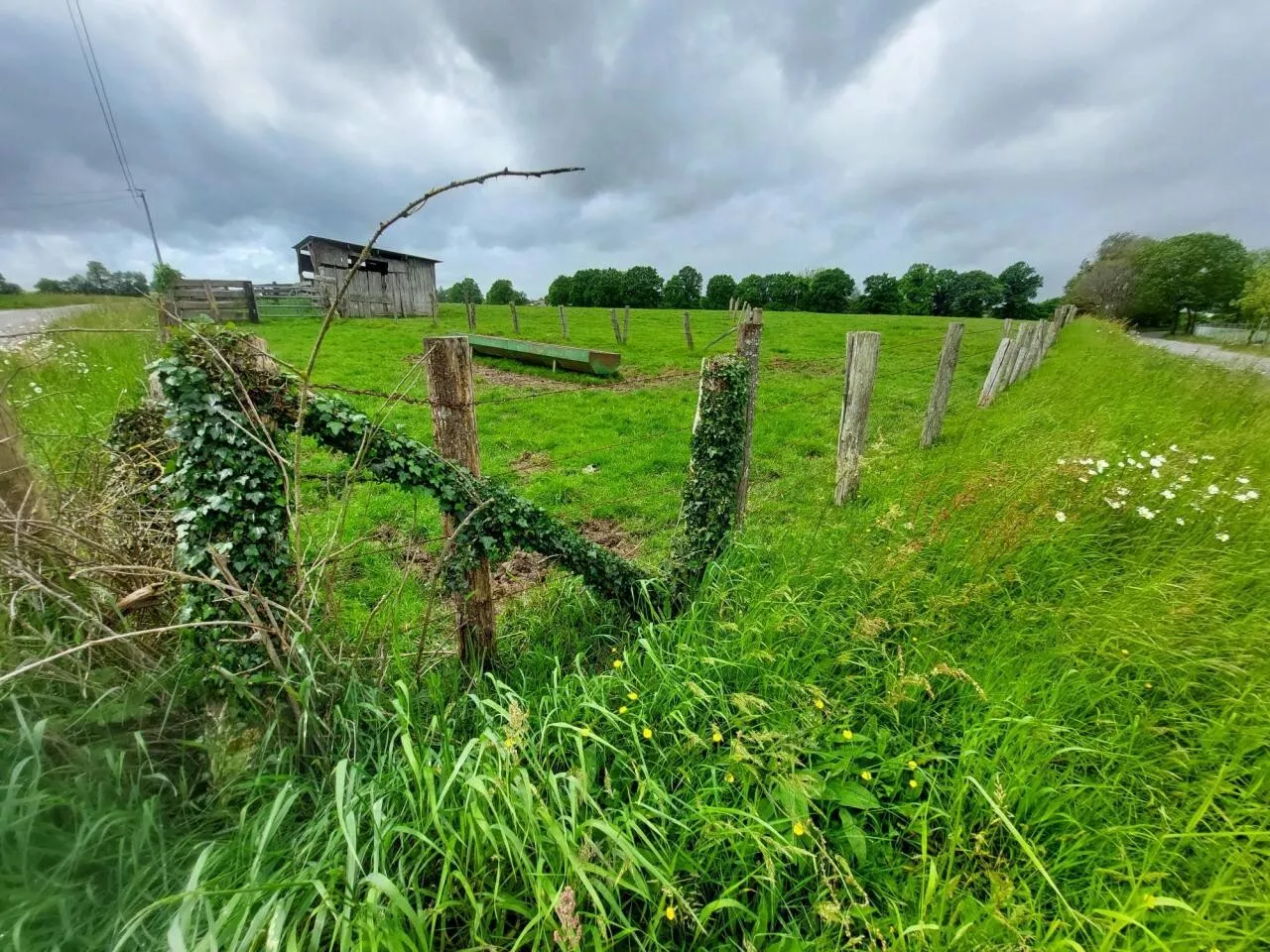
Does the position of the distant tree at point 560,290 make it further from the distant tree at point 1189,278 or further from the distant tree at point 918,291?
the distant tree at point 1189,278

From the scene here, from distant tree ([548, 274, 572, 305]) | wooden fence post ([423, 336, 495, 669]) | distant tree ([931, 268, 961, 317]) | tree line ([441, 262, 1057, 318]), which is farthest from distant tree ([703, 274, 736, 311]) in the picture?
wooden fence post ([423, 336, 495, 669])

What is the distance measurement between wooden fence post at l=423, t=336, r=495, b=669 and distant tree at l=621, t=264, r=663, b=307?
64060 mm

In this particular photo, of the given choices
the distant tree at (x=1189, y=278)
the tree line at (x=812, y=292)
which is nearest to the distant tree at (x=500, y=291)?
the tree line at (x=812, y=292)

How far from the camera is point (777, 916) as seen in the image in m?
1.50

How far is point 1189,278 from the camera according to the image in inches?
1816

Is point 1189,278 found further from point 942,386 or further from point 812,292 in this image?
point 942,386

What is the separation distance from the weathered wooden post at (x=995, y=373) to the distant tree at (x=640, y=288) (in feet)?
187

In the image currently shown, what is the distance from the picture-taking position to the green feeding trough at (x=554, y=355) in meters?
12.4

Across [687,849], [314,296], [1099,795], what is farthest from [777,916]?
[314,296]

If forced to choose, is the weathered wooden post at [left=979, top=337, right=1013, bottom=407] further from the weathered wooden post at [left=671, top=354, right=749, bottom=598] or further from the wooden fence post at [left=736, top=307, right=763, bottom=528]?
the weathered wooden post at [left=671, top=354, right=749, bottom=598]

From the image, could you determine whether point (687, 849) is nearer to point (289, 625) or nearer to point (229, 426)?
point (289, 625)

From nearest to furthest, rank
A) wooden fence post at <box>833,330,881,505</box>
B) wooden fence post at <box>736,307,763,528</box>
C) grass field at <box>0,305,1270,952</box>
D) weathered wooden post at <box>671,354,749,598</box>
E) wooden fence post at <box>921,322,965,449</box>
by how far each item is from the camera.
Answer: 1. grass field at <box>0,305,1270,952</box>
2. weathered wooden post at <box>671,354,749,598</box>
3. wooden fence post at <box>736,307,763,528</box>
4. wooden fence post at <box>833,330,881,505</box>
5. wooden fence post at <box>921,322,965,449</box>

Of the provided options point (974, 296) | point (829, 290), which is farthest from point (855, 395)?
point (974, 296)

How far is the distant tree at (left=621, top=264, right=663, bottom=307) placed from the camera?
207 feet
